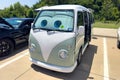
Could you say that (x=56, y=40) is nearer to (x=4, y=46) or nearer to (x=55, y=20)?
(x=55, y=20)

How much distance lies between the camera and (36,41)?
402 cm

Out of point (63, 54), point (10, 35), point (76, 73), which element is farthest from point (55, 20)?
point (10, 35)

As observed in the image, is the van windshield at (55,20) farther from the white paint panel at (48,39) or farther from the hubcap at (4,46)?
the hubcap at (4,46)

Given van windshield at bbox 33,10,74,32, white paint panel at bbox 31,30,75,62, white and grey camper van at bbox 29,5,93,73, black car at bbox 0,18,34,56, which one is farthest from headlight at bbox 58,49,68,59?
black car at bbox 0,18,34,56

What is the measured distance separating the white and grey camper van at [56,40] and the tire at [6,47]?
1.65m

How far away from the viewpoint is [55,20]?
162 inches

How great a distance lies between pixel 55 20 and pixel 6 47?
250cm

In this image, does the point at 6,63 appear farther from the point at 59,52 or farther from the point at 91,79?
the point at 91,79

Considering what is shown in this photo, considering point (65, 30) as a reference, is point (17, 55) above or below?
below

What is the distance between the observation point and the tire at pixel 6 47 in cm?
523

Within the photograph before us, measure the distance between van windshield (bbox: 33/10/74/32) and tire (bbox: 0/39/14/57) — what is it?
1702mm

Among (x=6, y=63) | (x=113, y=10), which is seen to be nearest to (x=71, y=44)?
(x=6, y=63)

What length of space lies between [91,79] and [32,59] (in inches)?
74.3

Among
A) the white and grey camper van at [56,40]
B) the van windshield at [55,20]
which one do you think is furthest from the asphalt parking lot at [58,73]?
the van windshield at [55,20]
